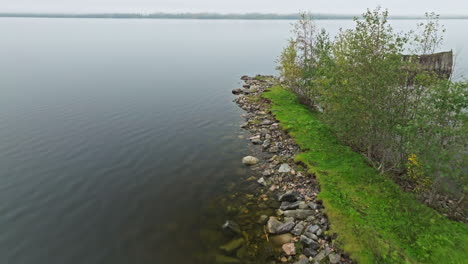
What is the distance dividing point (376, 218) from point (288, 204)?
6785 millimetres

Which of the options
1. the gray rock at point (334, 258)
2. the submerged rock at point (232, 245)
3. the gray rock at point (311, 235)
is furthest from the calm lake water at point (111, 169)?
the gray rock at point (334, 258)

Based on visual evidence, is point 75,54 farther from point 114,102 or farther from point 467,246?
point 467,246

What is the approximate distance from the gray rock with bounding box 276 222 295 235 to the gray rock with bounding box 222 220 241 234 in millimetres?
2999

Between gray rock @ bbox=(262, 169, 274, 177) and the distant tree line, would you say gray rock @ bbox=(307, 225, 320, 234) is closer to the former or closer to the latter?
gray rock @ bbox=(262, 169, 274, 177)

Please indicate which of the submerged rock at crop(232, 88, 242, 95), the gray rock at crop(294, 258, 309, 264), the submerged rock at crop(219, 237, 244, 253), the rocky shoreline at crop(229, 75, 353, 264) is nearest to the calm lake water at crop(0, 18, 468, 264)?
the submerged rock at crop(219, 237, 244, 253)

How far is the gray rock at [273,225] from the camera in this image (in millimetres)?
20094

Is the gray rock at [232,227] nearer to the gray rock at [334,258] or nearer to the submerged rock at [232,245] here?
the submerged rock at [232,245]

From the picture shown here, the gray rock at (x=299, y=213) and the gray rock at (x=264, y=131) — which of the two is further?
the gray rock at (x=264, y=131)

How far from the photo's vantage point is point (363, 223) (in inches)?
755

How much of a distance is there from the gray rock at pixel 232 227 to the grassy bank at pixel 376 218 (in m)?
7.04

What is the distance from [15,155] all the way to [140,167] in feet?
49.5

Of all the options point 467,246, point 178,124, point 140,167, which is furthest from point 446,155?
point 178,124

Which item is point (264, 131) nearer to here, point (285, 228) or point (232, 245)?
point (285, 228)

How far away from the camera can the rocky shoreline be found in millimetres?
17938
